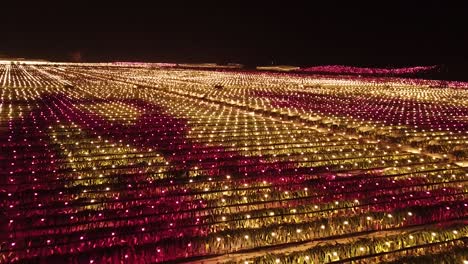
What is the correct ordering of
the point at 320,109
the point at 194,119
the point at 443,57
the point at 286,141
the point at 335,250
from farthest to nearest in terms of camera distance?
the point at 443,57 → the point at 320,109 → the point at 194,119 → the point at 286,141 → the point at 335,250

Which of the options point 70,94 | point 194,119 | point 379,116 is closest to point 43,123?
point 194,119

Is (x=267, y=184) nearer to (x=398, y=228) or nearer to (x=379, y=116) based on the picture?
(x=398, y=228)

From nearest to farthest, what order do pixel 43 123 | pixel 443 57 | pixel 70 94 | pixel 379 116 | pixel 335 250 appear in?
1. pixel 335 250
2. pixel 43 123
3. pixel 379 116
4. pixel 70 94
5. pixel 443 57

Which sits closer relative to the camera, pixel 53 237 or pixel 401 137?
pixel 53 237

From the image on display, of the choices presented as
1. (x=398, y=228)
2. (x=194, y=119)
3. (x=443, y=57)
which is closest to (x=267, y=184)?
(x=398, y=228)

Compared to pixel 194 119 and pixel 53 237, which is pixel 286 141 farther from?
pixel 53 237

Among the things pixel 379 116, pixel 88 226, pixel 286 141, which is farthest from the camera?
pixel 379 116
